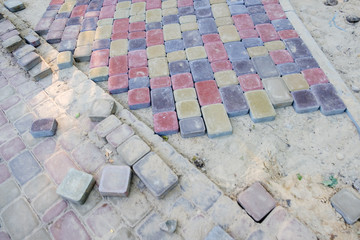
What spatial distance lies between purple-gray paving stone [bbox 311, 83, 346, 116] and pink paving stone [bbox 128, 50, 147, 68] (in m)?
1.84

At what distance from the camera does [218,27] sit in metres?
3.19

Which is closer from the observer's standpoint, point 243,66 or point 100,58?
point 243,66

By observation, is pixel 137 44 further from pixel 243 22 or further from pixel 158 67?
pixel 243 22

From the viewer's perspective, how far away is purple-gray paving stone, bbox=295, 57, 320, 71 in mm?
2745

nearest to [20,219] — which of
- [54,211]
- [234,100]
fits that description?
[54,211]

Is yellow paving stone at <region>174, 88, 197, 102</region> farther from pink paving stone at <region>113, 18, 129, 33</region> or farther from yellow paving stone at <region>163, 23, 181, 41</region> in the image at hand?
pink paving stone at <region>113, 18, 129, 33</region>

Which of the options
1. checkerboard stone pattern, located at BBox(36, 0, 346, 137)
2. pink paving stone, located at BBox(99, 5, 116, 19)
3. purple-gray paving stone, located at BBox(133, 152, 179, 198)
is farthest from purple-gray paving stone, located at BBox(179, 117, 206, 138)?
pink paving stone, located at BBox(99, 5, 116, 19)

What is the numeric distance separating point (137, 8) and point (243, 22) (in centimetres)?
148

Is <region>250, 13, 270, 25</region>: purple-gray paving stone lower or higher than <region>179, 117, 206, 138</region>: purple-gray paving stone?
higher

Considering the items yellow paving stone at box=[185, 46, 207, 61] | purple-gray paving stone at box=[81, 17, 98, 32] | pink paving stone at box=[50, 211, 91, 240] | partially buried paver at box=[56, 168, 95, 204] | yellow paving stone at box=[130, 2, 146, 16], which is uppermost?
yellow paving stone at box=[130, 2, 146, 16]

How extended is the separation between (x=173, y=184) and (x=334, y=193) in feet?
4.20

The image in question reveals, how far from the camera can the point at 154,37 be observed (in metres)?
3.18

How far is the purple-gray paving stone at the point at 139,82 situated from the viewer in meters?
2.73

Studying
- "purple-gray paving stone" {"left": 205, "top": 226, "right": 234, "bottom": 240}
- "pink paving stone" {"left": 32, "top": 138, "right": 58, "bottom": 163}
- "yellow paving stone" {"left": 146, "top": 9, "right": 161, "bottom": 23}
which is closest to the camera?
"purple-gray paving stone" {"left": 205, "top": 226, "right": 234, "bottom": 240}
